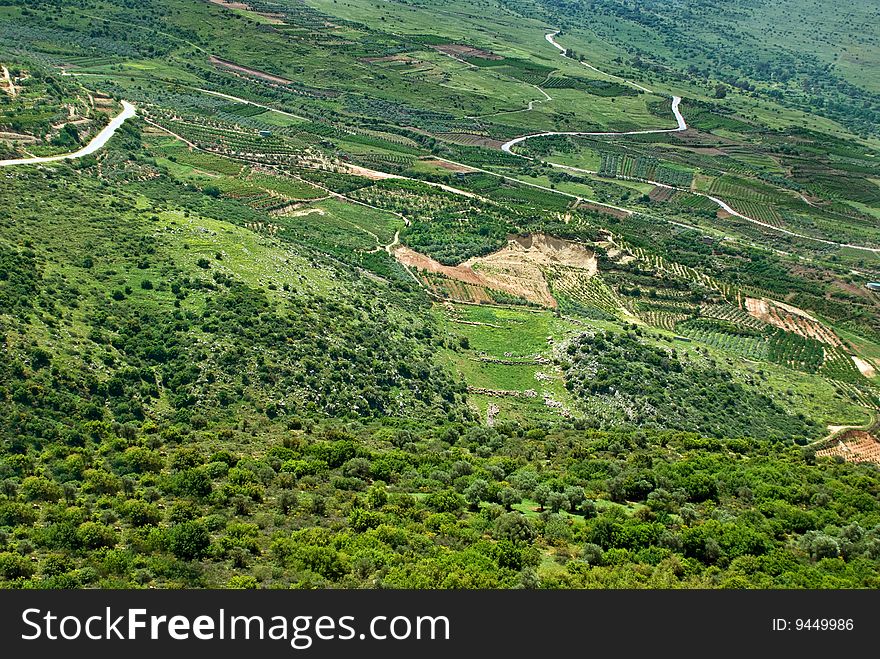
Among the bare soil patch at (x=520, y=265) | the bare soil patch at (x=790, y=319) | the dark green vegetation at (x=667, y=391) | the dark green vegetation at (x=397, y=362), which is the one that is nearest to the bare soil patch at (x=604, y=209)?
the dark green vegetation at (x=397, y=362)

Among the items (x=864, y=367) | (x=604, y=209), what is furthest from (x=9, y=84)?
(x=864, y=367)

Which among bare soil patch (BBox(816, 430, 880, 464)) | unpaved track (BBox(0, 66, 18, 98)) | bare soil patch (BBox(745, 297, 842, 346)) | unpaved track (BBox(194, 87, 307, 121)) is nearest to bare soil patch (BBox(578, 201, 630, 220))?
bare soil patch (BBox(745, 297, 842, 346))

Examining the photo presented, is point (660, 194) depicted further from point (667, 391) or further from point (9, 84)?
point (9, 84)

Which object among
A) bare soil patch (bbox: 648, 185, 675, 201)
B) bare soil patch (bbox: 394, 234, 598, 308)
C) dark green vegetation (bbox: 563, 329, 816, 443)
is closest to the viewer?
dark green vegetation (bbox: 563, 329, 816, 443)

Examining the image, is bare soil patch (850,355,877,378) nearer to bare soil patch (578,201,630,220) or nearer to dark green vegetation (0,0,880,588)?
dark green vegetation (0,0,880,588)

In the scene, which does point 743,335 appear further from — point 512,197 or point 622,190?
point 622,190

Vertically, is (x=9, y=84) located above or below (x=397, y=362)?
above

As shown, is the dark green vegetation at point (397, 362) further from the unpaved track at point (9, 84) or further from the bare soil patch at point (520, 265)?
the unpaved track at point (9, 84)
